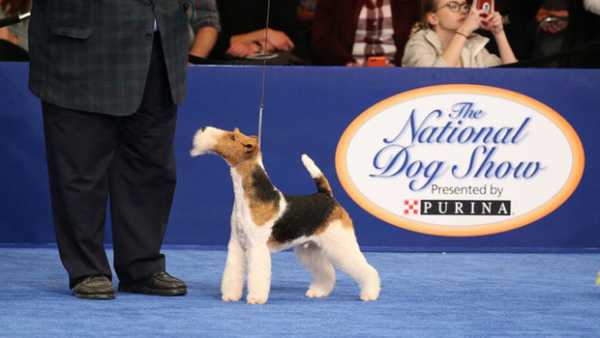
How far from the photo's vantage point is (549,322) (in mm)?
4352

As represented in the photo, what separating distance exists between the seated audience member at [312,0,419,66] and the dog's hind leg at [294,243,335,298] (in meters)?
2.26

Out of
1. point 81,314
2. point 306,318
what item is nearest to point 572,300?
point 306,318

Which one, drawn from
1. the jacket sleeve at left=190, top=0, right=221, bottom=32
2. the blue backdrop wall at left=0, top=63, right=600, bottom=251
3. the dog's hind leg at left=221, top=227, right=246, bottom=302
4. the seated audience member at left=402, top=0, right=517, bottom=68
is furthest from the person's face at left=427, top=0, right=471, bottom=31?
the dog's hind leg at left=221, top=227, right=246, bottom=302

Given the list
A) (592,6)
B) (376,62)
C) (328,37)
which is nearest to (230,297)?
(376,62)

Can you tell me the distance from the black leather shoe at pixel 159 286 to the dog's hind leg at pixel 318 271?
1.59 ft

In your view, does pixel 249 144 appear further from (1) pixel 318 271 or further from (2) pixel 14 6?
(2) pixel 14 6

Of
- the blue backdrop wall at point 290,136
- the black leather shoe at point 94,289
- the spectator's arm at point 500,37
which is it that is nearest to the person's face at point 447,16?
the spectator's arm at point 500,37

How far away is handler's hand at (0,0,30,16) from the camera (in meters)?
6.70

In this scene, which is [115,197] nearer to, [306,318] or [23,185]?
[306,318]

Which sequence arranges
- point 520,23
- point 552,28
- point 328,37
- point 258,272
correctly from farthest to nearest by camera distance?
point 520,23, point 552,28, point 328,37, point 258,272

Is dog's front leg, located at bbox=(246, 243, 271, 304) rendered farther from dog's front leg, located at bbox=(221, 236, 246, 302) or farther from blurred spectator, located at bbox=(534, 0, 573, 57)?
blurred spectator, located at bbox=(534, 0, 573, 57)

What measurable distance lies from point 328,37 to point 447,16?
26.5 inches

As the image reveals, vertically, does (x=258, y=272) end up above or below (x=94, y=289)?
above

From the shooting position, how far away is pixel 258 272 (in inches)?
179
